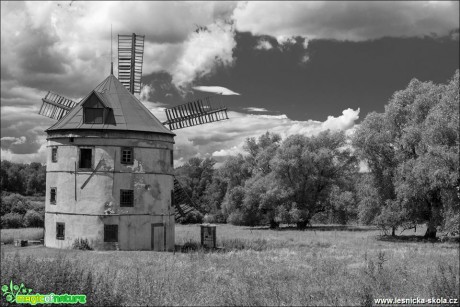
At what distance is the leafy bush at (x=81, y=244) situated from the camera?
2943cm

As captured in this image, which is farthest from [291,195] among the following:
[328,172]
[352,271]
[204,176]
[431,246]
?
[204,176]

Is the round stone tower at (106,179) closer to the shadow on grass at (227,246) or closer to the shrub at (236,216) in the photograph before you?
the shadow on grass at (227,246)

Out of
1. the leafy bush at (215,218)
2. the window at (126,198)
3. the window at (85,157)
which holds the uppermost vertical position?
the window at (85,157)

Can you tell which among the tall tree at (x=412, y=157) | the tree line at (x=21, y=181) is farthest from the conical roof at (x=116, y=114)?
the tree line at (x=21, y=181)

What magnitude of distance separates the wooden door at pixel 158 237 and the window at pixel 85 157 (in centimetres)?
569

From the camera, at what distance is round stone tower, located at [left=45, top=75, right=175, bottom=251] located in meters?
29.8

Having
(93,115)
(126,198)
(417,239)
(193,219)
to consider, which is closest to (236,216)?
(193,219)

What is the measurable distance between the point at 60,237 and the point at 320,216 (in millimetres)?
37980

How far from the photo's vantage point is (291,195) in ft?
183

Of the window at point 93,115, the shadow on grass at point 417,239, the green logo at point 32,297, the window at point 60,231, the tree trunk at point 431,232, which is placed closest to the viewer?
the green logo at point 32,297

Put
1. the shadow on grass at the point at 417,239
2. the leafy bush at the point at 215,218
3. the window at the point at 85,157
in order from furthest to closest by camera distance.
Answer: the leafy bush at the point at 215,218 < the shadow on grass at the point at 417,239 < the window at the point at 85,157

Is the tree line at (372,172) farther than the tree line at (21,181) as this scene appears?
No

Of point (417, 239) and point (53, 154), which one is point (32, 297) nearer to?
point (53, 154)

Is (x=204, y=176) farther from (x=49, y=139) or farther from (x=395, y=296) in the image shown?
(x=395, y=296)
